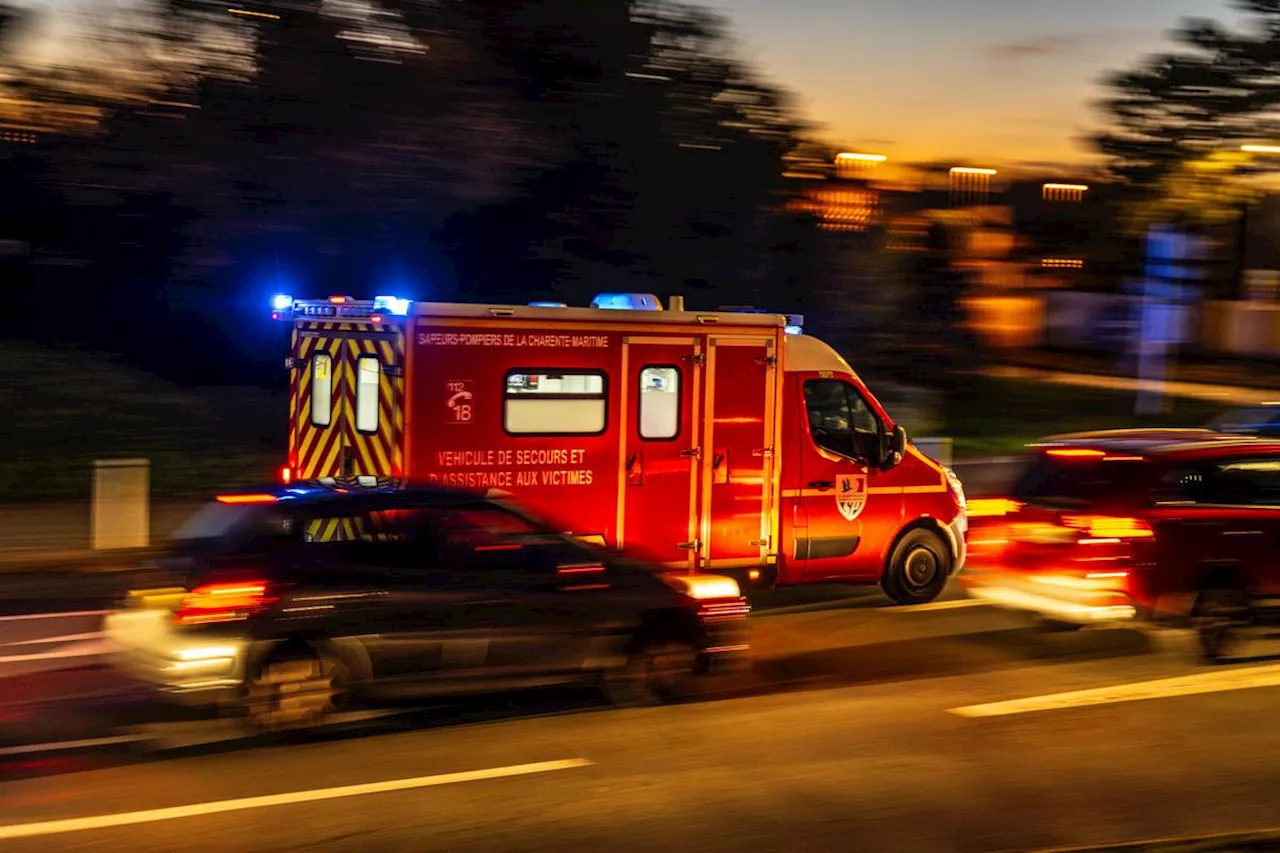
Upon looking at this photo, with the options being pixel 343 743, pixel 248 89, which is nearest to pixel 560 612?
pixel 343 743

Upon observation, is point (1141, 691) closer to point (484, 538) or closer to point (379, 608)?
point (484, 538)

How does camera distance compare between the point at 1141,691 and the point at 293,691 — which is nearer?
the point at 293,691

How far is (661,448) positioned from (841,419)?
5.93ft

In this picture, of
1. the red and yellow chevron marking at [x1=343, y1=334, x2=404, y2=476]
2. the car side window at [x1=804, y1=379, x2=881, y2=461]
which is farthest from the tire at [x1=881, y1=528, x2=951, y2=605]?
the red and yellow chevron marking at [x1=343, y1=334, x2=404, y2=476]

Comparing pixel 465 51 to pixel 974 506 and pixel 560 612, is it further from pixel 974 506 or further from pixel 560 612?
pixel 560 612

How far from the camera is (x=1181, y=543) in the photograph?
9.86 m

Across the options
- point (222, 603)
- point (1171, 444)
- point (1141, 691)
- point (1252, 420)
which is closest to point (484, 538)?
point (222, 603)

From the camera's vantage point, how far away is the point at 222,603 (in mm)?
7355

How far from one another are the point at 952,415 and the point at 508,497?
74.7ft

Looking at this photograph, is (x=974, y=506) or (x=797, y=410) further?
(x=797, y=410)

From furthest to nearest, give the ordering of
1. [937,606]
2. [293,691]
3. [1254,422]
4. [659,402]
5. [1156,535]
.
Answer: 1. [1254,422]
2. [937,606]
3. [659,402]
4. [1156,535]
5. [293,691]

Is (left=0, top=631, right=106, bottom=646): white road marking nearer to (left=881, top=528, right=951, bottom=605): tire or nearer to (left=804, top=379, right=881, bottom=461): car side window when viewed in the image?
(left=804, top=379, right=881, bottom=461): car side window

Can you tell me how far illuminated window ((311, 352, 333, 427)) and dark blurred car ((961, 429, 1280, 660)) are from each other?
5.19 meters

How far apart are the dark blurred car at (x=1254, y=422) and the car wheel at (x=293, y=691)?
1268 cm
